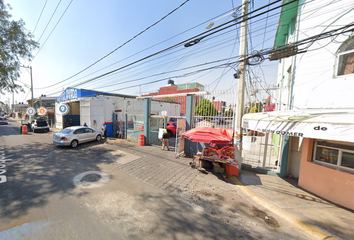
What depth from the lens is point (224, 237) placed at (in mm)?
2881

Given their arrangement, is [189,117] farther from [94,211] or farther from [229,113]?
[94,211]

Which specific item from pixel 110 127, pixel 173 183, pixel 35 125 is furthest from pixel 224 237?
pixel 35 125

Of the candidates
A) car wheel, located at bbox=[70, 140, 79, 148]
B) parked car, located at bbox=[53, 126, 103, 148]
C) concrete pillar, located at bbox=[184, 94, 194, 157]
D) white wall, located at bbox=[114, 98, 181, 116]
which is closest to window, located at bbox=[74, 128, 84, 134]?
parked car, located at bbox=[53, 126, 103, 148]

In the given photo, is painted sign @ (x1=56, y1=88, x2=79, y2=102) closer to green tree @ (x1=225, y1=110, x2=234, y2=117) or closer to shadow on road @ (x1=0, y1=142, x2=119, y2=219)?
shadow on road @ (x1=0, y1=142, x2=119, y2=219)

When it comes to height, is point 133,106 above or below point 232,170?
above

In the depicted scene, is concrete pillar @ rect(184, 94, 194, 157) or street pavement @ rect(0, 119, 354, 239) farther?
concrete pillar @ rect(184, 94, 194, 157)

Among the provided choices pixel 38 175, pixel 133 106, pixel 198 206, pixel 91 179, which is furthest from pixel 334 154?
pixel 133 106

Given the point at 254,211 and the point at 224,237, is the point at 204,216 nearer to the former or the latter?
the point at 224,237

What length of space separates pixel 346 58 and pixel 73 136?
1436 centimetres

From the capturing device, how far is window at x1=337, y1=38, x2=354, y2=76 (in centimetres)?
446

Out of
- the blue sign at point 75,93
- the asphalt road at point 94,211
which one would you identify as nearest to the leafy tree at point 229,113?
the asphalt road at point 94,211

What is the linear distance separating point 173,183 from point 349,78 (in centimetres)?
695

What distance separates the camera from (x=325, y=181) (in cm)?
455

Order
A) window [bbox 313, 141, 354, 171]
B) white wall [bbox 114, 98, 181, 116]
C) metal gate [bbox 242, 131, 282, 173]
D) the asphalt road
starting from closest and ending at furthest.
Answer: the asphalt road
window [bbox 313, 141, 354, 171]
metal gate [bbox 242, 131, 282, 173]
white wall [bbox 114, 98, 181, 116]
